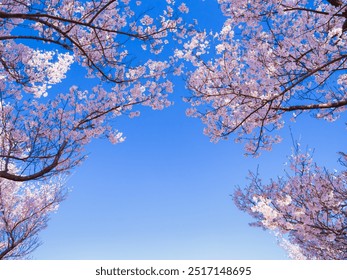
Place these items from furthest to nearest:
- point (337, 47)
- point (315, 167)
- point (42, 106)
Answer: point (315, 167) < point (42, 106) < point (337, 47)

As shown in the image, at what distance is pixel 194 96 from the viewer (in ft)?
23.9

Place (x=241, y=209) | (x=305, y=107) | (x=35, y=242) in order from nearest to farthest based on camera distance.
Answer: (x=305, y=107)
(x=241, y=209)
(x=35, y=242)

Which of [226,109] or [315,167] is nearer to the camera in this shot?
[226,109]

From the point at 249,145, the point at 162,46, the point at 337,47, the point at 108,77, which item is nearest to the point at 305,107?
the point at 337,47

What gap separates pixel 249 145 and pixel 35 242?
32.1 feet
